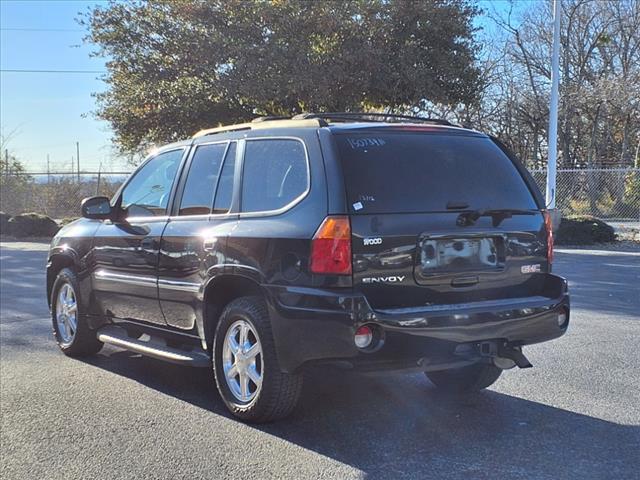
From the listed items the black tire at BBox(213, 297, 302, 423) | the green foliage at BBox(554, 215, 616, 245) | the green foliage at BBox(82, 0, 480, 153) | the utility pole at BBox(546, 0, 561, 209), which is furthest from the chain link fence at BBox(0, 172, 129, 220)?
the black tire at BBox(213, 297, 302, 423)

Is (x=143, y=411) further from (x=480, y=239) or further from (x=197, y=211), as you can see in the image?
(x=480, y=239)

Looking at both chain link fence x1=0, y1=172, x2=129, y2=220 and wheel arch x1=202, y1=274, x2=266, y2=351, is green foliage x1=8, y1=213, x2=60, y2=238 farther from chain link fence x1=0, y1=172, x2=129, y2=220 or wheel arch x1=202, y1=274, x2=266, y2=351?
wheel arch x1=202, y1=274, x2=266, y2=351

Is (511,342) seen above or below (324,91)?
below

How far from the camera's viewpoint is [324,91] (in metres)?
16.4

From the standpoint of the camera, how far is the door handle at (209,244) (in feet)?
15.0

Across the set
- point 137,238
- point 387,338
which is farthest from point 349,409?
point 137,238

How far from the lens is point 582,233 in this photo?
634 inches

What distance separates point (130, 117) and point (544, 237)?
15930 millimetres

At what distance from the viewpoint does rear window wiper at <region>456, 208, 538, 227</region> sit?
13.8 ft

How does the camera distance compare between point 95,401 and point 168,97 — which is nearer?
point 95,401

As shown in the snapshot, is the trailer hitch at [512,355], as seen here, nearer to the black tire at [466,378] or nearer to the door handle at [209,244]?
the black tire at [466,378]

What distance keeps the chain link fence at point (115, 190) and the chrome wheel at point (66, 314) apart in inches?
699

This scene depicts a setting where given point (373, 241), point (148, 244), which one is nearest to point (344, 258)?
point (373, 241)

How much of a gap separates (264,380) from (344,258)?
0.98 metres
